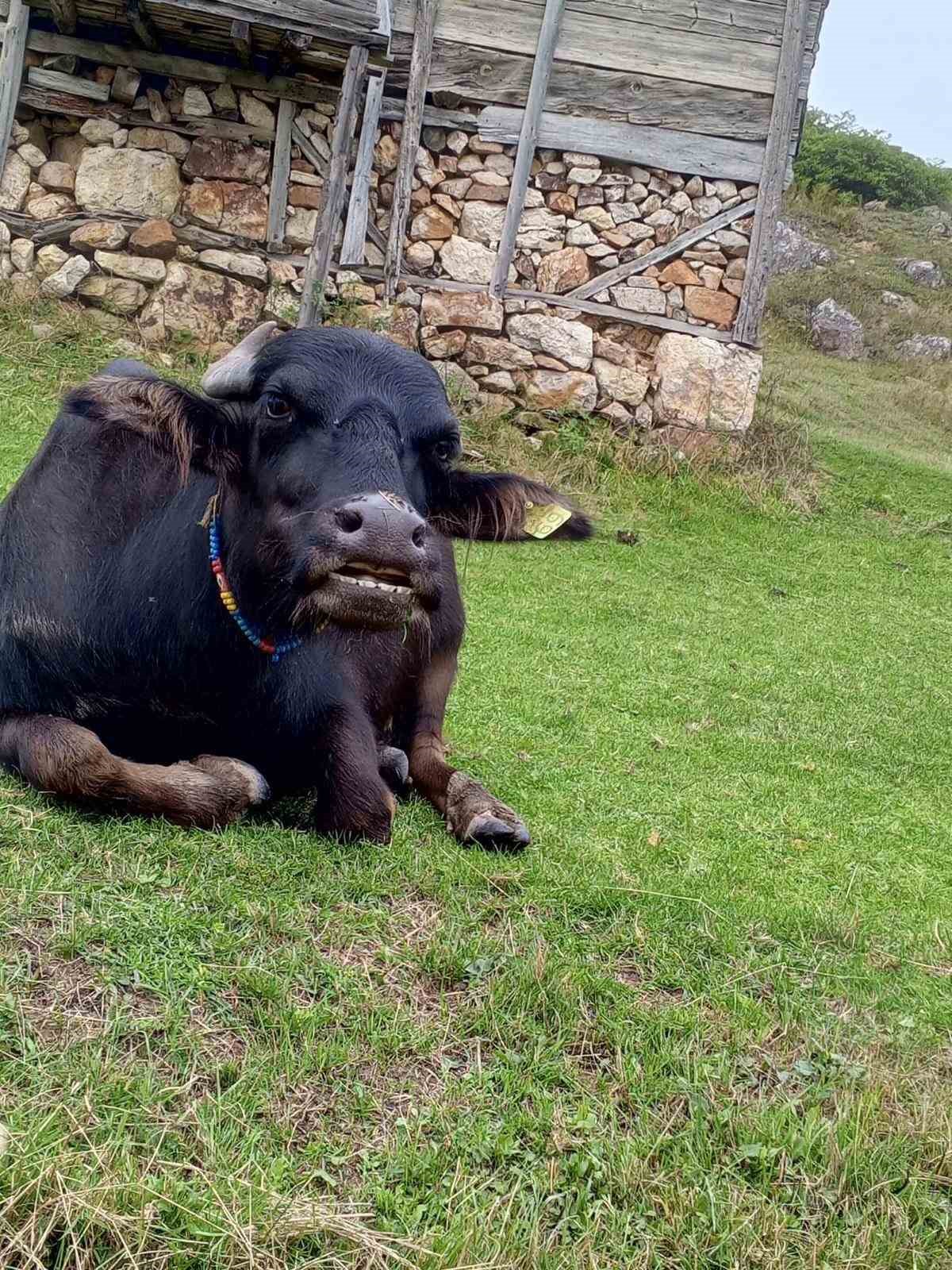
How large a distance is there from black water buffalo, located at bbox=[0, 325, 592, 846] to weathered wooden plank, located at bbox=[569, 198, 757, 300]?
385 inches

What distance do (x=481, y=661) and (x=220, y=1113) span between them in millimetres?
4698

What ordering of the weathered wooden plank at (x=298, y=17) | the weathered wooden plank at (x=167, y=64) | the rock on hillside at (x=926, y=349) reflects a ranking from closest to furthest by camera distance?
the weathered wooden plank at (x=298, y=17) < the weathered wooden plank at (x=167, y=64) < the rock on hillside at (x=926, y=349)

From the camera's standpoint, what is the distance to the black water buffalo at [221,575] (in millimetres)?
3201

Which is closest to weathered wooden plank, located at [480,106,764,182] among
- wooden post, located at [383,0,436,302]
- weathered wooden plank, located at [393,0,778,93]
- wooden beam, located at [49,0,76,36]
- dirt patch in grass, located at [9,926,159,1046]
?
weathered wooden plank, located at [393,0,778,93]

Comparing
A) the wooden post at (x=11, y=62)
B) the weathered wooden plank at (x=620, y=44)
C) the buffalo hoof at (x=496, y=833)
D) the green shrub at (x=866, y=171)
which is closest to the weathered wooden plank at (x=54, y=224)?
the wooden post at (x=11, y=62)

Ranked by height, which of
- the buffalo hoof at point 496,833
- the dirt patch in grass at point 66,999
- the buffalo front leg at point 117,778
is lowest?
the dirt patch in grass at point 66,999

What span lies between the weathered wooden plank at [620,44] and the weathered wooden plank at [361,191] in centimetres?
122

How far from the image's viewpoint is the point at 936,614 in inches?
392

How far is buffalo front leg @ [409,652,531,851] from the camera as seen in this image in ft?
12.0

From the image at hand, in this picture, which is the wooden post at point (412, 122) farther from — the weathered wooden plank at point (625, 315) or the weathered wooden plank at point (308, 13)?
the weathered wooden plank at point (308, 13)

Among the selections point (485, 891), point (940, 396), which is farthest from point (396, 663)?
point (940, 396)

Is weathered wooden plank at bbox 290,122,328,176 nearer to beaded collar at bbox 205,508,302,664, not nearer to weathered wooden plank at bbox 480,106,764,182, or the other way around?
weathered wooden plank at bbox 480,106,764,182

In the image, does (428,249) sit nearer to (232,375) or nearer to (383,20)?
(383,20)

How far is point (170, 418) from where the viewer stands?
3.28 metres
